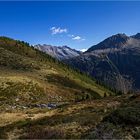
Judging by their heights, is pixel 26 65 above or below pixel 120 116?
above

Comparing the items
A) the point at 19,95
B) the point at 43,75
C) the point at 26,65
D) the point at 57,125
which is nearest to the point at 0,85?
the point at 19,95

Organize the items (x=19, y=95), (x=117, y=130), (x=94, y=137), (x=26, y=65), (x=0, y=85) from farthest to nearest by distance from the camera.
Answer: (x=26, y=65) < (x=0, y=85) < (x=19, y=95) < (x=117, y=130) < (x=94, y=137)

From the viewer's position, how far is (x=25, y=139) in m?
22.2

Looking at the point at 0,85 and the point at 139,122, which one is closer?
the point at 139,122

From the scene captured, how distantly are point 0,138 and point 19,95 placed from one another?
7046 cm

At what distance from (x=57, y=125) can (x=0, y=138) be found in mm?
5468

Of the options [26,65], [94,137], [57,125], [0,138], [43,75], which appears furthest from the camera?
[26,65]

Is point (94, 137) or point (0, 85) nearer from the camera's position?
point (94, 137)

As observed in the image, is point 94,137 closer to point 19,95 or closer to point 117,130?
point 117,130

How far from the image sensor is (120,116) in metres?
24.6

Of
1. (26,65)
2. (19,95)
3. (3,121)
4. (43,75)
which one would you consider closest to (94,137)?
(3,121)

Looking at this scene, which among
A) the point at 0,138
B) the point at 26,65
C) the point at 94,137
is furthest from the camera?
the point at 26,65

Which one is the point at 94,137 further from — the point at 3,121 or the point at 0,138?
the point at 3,121

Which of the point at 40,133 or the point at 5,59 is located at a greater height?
the point at 5,59
